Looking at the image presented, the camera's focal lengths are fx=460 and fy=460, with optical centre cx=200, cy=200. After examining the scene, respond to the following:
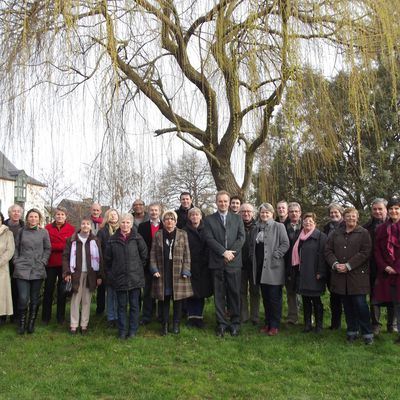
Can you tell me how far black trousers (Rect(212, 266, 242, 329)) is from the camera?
604 cm

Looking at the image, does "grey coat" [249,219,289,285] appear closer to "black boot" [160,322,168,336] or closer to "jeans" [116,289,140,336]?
"black boot" [160,322,168,336]

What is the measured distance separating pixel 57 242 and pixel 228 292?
255 centimetres

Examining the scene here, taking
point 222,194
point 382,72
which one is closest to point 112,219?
point 222,194

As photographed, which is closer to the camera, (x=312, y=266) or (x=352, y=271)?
(x=352, y=271)

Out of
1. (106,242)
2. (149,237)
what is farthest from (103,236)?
(149,237)

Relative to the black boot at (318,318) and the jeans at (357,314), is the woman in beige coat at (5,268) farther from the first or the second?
the jeans at (357,314)

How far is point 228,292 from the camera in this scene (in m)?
6.10

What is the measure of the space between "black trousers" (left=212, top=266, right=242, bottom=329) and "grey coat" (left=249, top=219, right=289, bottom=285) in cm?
39

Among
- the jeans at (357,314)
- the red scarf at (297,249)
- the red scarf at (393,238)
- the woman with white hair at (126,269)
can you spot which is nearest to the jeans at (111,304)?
the woman with white hair at (126,269)

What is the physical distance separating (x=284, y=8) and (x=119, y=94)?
2.04 meters

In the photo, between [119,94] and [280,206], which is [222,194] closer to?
[280,206]

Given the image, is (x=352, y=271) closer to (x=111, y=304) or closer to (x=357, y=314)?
(x=357, y=314)

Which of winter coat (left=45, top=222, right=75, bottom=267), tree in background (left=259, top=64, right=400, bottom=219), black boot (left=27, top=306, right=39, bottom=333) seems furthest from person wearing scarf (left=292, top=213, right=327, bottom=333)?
black boot (left=27, top=306, right=39, bottom=333)

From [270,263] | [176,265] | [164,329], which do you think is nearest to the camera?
[164,329]
